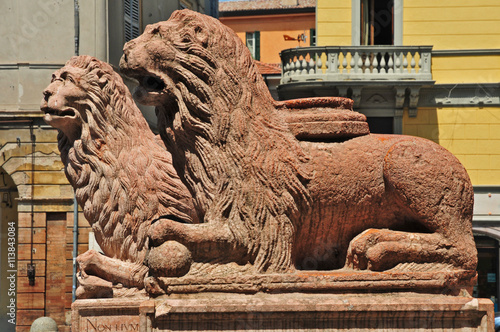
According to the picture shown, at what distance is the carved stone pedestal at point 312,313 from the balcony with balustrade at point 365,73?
13126mm

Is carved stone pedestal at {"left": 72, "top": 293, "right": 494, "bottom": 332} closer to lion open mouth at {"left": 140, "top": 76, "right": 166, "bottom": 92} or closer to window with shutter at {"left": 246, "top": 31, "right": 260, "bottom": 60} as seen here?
lion open mouth at {"left": 140, "top": 76, "right": 166, "bottom": 92}

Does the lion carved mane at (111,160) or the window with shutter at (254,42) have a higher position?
the window with shutter at (254,42)

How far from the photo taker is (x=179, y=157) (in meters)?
5.95

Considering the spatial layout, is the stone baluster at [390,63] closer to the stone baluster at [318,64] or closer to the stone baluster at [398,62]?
the stone baluster at [398,62]

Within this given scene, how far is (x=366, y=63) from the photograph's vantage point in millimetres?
18688

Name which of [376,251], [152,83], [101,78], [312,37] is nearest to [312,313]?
[376,251]

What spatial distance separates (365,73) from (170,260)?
44.6 feet

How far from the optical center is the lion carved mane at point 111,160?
7.34m

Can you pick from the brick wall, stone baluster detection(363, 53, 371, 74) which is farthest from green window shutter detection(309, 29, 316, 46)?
the brick wall

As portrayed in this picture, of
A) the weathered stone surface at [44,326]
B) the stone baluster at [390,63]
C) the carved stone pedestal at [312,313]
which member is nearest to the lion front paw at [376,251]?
the carved stone pedestal at [312,313]

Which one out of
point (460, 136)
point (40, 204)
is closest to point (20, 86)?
point (40, 204)

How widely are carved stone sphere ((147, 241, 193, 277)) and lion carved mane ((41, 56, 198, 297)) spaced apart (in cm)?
159

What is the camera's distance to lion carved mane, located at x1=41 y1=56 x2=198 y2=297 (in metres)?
7.34

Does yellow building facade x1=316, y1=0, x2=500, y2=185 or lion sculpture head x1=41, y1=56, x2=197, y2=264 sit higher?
yellow building facade x1=316, y1=0, x2=500, y2=185
